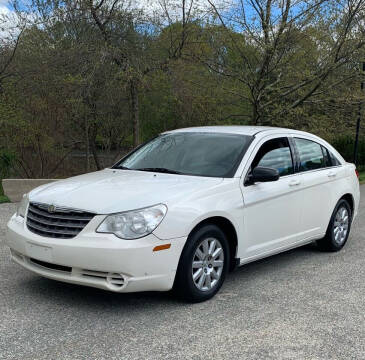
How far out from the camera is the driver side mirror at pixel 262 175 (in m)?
5.05

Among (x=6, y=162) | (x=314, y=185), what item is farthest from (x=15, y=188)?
(x=314, y=185)

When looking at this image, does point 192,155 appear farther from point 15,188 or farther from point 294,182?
point 15,188

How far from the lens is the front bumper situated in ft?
13.2

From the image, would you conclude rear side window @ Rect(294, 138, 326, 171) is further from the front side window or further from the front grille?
the front grille

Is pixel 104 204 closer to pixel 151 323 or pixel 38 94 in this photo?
pixel 151 323

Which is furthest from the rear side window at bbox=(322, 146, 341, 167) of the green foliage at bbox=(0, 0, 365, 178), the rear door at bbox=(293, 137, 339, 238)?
the green foliage at bbox=(0, 0, 365, 178)

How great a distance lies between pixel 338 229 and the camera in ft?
22.1

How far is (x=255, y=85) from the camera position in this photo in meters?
12.1

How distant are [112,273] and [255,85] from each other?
8917 mm

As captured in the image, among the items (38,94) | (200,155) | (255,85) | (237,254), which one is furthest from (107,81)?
(237,254)

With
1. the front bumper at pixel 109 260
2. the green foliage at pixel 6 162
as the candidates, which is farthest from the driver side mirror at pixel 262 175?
the green foliage at pixel 6 162

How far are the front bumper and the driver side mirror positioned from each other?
1204 millimetres

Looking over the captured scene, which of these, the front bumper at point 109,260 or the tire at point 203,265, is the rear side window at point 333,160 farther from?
the front bumper at point 109,260

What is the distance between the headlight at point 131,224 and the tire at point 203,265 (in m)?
0.42
